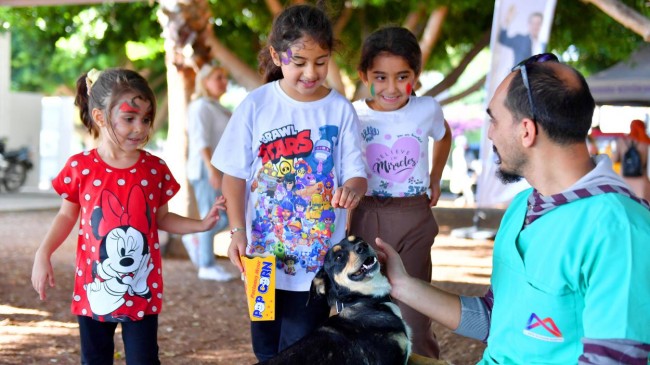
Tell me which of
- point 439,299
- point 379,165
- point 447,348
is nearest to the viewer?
point 439,299

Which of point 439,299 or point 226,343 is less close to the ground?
point 439,299

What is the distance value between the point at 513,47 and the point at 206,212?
4.17 meters

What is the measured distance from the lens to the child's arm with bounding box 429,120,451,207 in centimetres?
487

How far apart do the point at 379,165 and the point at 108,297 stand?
154cm

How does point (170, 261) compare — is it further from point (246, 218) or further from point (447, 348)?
point (246, 218)

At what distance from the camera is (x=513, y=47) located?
32.3ft

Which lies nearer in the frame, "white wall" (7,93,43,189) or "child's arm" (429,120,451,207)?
"child's arm" (429,120,451,207)

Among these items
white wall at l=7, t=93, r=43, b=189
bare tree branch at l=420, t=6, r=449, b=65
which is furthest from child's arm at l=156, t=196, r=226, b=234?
white wall at l=7, t=93, r=43, b=189

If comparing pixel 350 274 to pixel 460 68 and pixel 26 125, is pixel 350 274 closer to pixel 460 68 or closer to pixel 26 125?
pixel 460 68

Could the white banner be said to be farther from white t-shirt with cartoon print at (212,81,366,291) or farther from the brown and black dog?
the brown and black dog

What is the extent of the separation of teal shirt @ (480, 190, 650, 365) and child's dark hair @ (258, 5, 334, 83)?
1402 mm

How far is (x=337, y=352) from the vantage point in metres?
3.36

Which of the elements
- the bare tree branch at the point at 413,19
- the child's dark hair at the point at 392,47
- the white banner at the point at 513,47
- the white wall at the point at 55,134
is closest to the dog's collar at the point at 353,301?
the child's dark hair at the point at 392,47

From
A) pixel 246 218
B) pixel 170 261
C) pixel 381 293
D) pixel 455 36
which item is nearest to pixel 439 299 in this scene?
pixel 381 293
